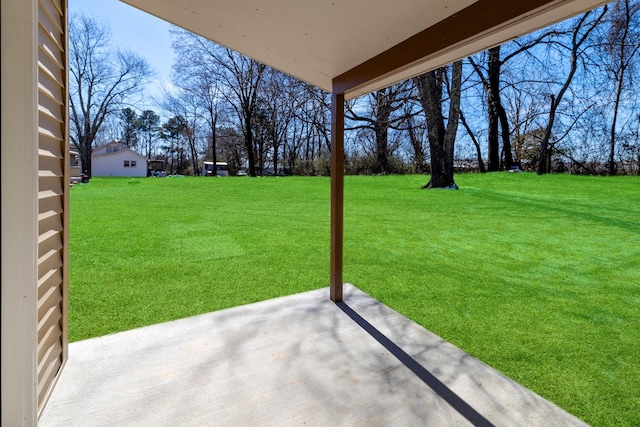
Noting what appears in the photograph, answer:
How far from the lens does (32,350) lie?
0.99 m

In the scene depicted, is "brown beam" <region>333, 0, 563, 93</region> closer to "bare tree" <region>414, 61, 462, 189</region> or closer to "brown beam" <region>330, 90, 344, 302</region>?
"brown beam" <region>330, 90, 344, 302</region>

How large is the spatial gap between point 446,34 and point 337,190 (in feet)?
3.93

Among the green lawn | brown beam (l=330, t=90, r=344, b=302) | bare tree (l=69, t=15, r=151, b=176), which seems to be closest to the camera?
the green lawn

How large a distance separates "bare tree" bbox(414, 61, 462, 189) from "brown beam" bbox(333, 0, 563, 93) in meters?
7.01

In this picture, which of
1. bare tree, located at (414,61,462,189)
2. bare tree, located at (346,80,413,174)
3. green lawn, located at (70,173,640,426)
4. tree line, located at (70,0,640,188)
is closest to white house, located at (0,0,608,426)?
green lawn, located at (70,173,640,426)

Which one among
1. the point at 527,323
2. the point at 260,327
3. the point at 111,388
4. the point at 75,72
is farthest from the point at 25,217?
the point at 75,72

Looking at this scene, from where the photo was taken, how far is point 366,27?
155cm

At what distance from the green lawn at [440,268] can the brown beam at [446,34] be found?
5.30ft

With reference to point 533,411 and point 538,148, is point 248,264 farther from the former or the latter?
point 538,148

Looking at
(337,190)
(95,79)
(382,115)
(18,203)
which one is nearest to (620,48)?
(382,115)

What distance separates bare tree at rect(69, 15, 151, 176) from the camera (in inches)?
544

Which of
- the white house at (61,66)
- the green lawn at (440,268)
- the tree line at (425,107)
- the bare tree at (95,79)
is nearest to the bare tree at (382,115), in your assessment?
the tree line at (425,107)

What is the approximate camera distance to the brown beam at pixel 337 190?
2279 mm

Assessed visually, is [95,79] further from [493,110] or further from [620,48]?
[620,48]
